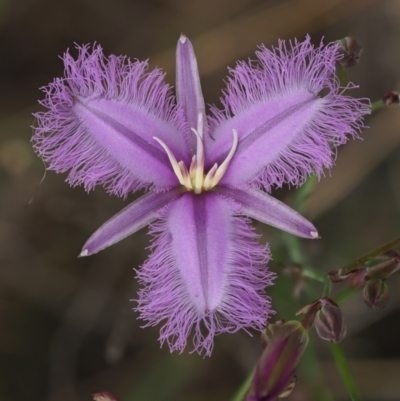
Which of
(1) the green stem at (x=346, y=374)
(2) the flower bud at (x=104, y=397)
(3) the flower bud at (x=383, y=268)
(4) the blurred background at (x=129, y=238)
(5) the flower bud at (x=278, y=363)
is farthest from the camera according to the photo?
(4) the blurred background at (x=129, y=238)

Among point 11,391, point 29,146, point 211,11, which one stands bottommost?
point 11,391

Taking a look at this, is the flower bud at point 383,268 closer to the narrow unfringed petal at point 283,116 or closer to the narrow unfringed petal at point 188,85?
the narrow unfringed petal at point 283,116

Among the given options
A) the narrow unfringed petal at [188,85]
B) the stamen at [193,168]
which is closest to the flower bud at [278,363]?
the stamen at [193,168]

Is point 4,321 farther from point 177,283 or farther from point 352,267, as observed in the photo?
point 352,267

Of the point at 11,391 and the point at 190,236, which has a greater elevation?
the point at 190,236

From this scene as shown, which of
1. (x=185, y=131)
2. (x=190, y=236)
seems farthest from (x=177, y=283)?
(x=185, y=131)

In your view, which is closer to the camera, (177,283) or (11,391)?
(177,283)
